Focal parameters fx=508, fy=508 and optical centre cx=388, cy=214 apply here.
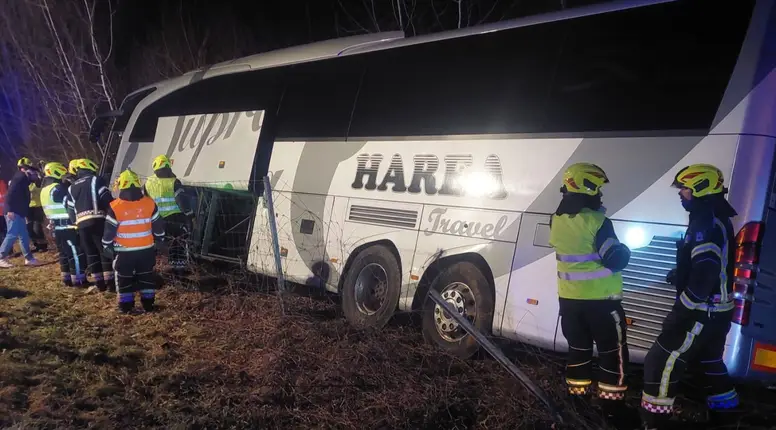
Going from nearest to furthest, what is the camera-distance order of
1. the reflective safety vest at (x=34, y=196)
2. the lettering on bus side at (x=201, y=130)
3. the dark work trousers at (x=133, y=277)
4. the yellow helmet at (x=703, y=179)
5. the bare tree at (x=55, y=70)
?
the yellow helmet at (x=703, y=179) → the dark work trousers at (x=133, y=277) → the lettering on bus side at (x=201, y=130) → the reflective safety vest at (x=34, y=196) → the bare tree at (x=55, y=70)

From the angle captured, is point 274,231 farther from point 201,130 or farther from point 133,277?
point 201,130

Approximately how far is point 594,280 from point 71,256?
284 inches

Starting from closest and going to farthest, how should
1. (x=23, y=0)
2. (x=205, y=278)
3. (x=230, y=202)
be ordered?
1. (x=205, y=278)
2. (x=230, y=202)
3. (x=23, y=0)

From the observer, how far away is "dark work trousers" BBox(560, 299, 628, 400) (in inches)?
145

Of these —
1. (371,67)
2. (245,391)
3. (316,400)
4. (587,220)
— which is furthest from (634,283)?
(371,67)

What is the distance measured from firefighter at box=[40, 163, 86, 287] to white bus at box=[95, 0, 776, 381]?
2492 millimetres

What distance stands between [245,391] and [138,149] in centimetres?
708

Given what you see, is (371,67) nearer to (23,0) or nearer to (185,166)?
(185,166)

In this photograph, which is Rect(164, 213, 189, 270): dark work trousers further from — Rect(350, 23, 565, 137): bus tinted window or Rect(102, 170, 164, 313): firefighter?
Rect(350, 23, 565, 137): bus tinted window

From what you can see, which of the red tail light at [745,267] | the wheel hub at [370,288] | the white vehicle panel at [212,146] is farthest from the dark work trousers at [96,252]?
the red tail light at [745,267]

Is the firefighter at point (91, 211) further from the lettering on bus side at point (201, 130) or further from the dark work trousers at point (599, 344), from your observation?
the dark work trousers at point (599, 344)

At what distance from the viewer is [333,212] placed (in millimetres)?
5926

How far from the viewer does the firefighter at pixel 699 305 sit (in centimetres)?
325

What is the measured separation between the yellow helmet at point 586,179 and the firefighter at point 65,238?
6.89m
